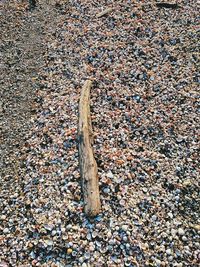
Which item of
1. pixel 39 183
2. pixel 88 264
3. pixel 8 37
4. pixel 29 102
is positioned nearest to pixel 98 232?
pixel 88 264

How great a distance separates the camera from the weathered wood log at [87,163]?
7.03 metres

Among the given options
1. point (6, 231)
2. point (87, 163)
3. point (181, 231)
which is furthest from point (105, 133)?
point (6, 231)

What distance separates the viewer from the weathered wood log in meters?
7.03

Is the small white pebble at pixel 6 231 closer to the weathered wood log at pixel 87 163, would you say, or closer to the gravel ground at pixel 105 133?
the gravel ground at pixel 105 133

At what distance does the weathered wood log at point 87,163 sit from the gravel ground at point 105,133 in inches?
6.4

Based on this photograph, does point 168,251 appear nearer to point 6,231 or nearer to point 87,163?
point 87,163

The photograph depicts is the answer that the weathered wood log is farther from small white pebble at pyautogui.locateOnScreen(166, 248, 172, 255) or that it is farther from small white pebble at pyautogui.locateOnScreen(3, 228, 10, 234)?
small white pebble at pyautogui.locateOnScreen(3, 228, 10, 234)

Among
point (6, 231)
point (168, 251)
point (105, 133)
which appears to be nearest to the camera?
point (168, 251)

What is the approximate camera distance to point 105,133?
8539 mm

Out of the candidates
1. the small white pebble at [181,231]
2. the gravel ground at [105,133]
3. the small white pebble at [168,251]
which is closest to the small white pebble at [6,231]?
the gravel ground at [105,133]

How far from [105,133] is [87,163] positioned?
1117mm

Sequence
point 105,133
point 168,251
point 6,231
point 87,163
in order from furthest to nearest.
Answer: point 105,133
point 87,163
point 6,231
point 168,251

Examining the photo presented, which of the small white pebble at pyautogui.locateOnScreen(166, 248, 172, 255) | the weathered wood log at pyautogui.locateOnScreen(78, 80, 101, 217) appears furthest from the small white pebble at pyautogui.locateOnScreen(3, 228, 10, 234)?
the small white pebble at pyautogui.locateOnScreen(166, 248, 172, 255)

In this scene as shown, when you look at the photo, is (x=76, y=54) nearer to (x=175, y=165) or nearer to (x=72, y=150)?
(x=72, y=150)
